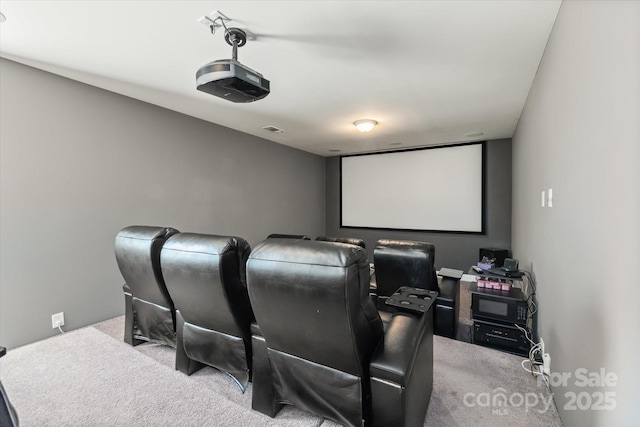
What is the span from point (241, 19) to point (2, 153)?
2428mm

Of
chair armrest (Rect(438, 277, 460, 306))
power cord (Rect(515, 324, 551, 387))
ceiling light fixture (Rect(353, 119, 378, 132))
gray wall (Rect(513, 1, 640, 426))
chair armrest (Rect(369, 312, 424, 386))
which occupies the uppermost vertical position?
ceiling light fixture (Rect(353, 119, 378, 132))

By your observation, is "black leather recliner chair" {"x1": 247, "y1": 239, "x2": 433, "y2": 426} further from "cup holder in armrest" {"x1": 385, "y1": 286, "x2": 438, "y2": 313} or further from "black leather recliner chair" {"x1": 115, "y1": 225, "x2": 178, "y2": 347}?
"black leather recliner chair" {"x1": 115, "y1": 225, "x2": 178, "y2": 347}

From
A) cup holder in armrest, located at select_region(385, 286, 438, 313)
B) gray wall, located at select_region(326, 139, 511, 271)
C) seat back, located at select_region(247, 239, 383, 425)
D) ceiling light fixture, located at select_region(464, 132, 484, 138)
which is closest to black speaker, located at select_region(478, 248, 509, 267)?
gray wall, located at select_region(326, 139, 511, 271)

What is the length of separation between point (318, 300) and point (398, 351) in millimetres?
480

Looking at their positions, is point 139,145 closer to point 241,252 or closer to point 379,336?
point 241,252

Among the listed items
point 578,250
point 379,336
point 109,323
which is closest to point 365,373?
point 379,336

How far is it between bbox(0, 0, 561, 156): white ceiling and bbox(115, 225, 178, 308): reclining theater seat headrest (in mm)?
1471

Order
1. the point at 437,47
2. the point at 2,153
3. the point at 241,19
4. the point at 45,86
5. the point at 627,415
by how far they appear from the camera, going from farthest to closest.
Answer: the point at 45,86 → the point at 2,153 → the point at 437,47 → the point at 241,19 → the point at 627,415

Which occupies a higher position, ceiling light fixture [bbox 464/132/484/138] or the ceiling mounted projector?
ceiling light fixture [bbox 464/132/484/138]

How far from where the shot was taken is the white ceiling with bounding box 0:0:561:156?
1824mm

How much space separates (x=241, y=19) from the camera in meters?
1.91

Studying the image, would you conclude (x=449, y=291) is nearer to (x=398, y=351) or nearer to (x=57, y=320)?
(x=398, y=351)

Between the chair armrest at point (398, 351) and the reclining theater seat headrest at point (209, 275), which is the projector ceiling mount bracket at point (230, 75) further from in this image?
the chair armrest at point (398, 351)

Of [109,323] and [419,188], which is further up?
[419,188]
